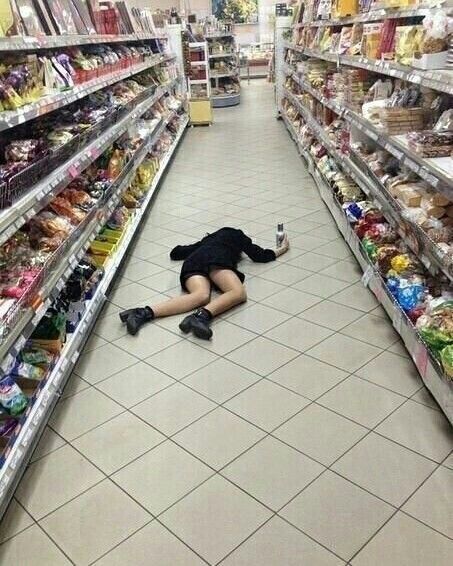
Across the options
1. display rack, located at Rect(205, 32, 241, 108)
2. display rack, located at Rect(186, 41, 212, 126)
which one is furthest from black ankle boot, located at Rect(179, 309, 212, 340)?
display rack, located at Rect(205, 32, 241, 108)

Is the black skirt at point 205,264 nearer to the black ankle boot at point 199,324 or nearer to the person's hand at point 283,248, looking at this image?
the black ankle boot at point 199,324

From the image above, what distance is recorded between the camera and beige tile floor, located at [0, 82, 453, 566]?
5.98ft

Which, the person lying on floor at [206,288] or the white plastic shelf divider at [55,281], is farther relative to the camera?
the person lying on floor at [206,288]

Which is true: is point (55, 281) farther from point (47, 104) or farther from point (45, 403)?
point (47, 104)

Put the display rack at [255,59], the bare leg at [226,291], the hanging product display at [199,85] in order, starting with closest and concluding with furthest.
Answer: the bare leg at [226,291]
the hanging product display at [199,85]
the display rack at [255,59]

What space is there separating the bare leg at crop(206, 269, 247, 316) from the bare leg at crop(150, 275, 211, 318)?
2.8 inches

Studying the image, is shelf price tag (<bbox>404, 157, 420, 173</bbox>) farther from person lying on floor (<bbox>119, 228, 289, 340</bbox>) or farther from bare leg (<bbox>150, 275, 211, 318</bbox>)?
bare leg (<bbox>150, 275, 211, 318</bbox>)

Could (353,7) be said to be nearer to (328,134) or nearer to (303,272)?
(328,134)

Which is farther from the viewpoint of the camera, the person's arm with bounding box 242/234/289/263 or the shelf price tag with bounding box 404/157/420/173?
the person's arm with bounding box 242/234/289/263

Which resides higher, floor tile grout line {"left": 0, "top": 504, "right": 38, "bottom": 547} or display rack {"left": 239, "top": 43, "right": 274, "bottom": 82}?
floor tile grout line {"left": 0, "top": 504, "right": 38, "bottom": 547}

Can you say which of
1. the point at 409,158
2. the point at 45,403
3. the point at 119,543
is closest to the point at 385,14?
the point at 409,158

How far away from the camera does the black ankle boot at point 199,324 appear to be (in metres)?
3.01

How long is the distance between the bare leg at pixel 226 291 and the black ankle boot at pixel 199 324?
0.27 feet

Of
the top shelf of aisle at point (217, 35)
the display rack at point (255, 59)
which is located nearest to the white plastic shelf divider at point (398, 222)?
the top shelf of aisle at point (217, 35)
